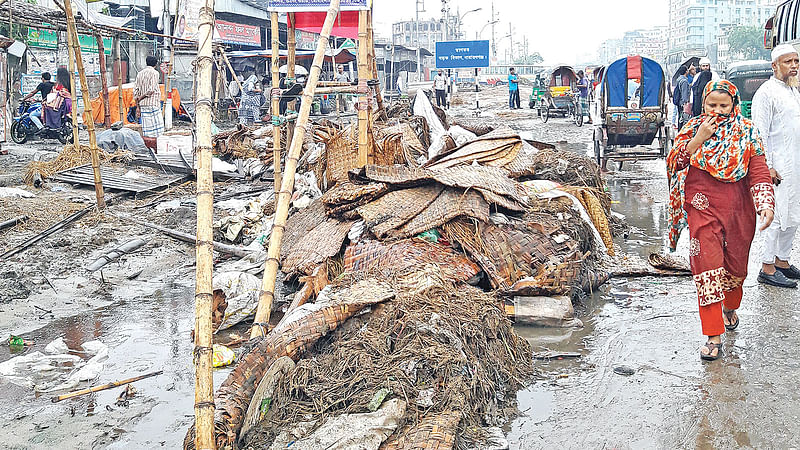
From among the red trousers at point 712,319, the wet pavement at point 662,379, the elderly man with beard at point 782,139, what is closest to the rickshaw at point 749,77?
the elderly man with beard at point 782,139

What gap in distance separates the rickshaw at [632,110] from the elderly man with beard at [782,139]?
6078 mm

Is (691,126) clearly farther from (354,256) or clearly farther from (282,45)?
(282,45)

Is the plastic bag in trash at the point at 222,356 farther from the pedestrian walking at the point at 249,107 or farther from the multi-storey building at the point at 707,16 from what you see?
the multi-storey building at the point at 707,16

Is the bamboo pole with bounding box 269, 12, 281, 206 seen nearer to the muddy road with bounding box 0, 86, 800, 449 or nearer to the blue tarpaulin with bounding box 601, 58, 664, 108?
the muddy road with bounding box 0, 86, 800, 449

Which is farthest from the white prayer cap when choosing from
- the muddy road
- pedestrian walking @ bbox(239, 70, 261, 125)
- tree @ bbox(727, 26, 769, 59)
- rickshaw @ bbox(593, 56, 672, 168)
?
tree @ bbox(727, 26, 769, 59)

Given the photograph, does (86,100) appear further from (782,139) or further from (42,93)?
(42,93)

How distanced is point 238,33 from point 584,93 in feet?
48.9

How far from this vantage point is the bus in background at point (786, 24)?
14.5 metres

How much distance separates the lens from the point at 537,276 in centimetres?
519

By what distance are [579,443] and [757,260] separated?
402 cm

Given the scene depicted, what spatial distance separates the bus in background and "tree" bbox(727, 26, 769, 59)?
70.7 meters

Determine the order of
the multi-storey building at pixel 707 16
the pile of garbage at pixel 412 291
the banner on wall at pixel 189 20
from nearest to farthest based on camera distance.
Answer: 1. the pile of garbage at pixel 412 291
2. the banner on wall at pixel 189 20
3. the multi-storey building at pixel 707 16

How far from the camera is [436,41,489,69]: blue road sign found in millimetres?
38094

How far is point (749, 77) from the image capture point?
16641 mm
